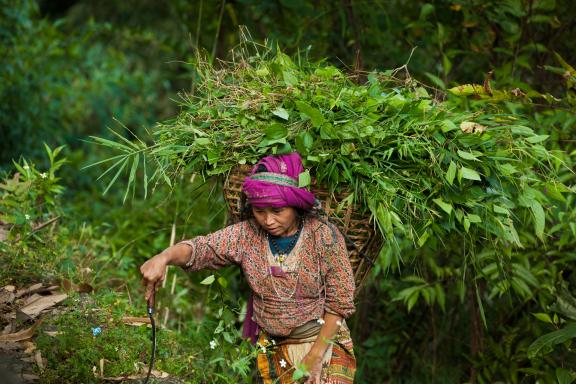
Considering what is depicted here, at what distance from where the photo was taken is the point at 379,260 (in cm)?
512

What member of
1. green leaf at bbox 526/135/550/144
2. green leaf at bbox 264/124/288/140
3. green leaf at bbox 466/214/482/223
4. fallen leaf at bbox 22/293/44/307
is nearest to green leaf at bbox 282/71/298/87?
green leaf at bbox 264/124/288/140

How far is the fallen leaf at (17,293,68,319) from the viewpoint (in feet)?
13.5

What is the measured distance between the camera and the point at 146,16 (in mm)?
11875

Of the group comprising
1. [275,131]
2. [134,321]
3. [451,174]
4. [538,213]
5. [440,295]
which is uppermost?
[275,131]

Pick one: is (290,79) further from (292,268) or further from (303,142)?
(292,268)

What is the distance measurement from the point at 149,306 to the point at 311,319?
27.7 inches

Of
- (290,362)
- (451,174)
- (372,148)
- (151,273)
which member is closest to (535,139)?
(451,174)

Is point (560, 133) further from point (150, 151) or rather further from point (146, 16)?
point (146, 16)

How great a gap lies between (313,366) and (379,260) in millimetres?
1655

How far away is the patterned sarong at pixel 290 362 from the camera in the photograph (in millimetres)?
3654

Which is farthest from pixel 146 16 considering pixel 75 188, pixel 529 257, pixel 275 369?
pixel 275 369

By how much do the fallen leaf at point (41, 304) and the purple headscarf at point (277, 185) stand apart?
1307 millimetres

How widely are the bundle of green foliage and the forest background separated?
191mm

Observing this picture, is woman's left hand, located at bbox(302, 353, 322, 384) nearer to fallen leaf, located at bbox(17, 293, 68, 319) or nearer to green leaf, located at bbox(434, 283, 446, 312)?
fallen leaf, located at bbox(17, 293, 68, 319)
